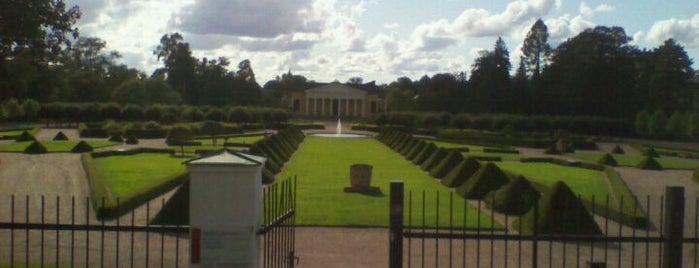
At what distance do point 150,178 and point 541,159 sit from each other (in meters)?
19.8

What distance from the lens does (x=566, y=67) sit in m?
77.8

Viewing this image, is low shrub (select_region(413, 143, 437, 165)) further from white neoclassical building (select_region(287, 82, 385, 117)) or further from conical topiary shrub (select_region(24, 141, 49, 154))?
white neoclassical building (select_region(287, 82, 385, 117))

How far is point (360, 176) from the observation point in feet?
77.5

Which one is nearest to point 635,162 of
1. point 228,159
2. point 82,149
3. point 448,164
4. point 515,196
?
point 448,164

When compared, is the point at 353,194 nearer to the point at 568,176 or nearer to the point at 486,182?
the point at 486,182

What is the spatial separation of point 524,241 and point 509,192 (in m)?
3.65

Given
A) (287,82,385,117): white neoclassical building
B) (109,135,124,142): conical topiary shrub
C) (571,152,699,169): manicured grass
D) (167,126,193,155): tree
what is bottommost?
(571,152,699,169): manicured grass

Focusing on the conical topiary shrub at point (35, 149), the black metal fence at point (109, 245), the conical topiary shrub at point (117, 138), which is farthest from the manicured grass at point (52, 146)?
the black metal fence at point (109, 245)

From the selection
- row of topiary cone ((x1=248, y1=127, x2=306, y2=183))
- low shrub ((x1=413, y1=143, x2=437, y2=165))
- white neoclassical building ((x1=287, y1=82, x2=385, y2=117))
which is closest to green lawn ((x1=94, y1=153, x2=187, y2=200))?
row of topiary cone ((x1=248, y1=127, x2=306, y2=183))

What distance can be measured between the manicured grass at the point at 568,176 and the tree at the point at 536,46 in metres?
55.6

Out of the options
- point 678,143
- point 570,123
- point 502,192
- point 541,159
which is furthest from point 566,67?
point 502,192

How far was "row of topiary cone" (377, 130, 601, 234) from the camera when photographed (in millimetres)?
15492

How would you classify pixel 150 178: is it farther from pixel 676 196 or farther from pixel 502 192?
pixel 676 196

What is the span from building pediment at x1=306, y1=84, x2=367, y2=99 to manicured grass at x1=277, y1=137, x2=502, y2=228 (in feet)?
242
